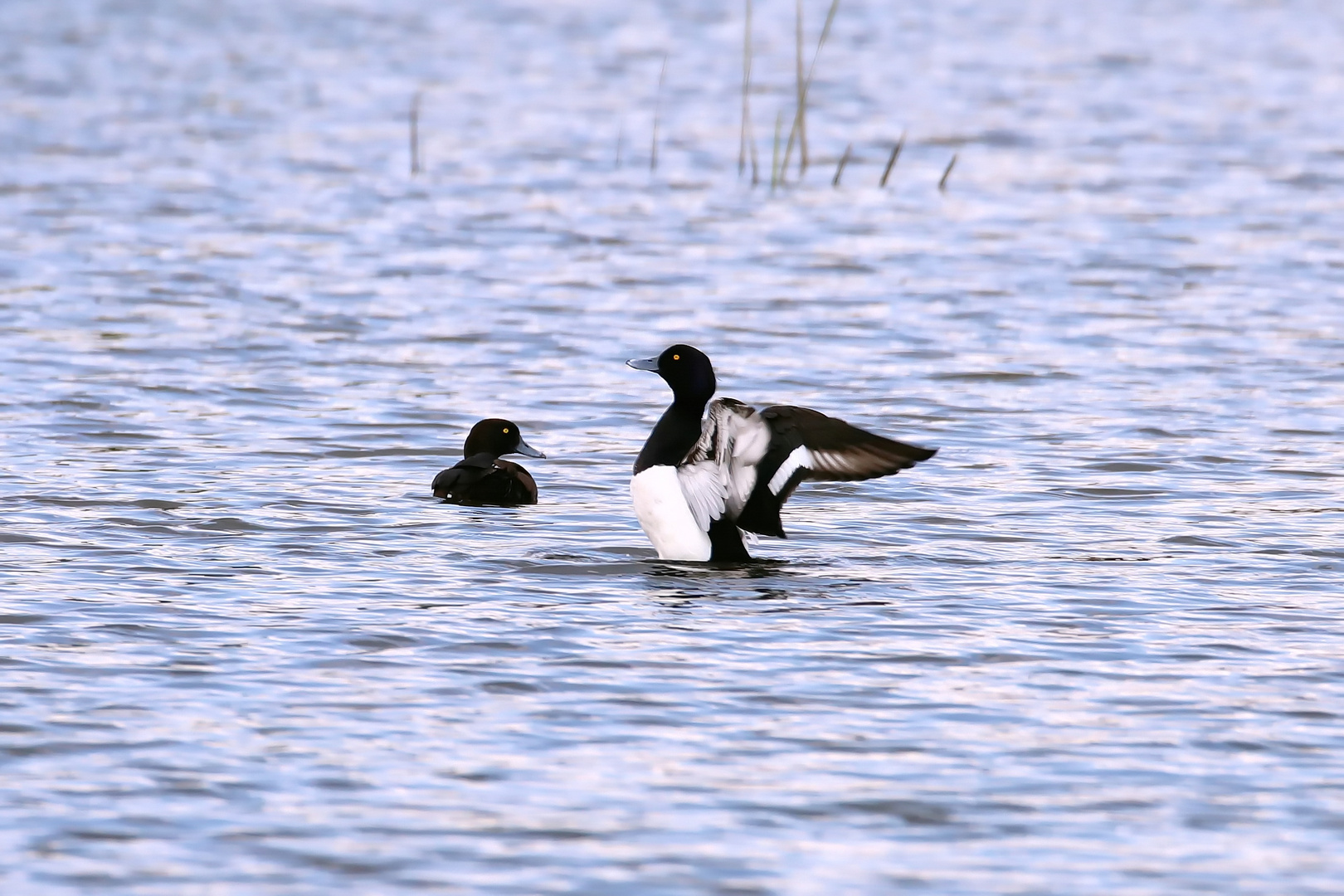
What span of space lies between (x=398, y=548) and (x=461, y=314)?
6868 mm

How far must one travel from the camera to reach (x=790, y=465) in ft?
31.5

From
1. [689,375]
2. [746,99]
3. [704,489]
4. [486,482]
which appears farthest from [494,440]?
[746,99]

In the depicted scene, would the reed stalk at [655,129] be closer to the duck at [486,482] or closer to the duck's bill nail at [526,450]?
the duck's bill nail at [526,450]

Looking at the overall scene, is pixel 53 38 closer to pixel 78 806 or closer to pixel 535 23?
pixel 535 23

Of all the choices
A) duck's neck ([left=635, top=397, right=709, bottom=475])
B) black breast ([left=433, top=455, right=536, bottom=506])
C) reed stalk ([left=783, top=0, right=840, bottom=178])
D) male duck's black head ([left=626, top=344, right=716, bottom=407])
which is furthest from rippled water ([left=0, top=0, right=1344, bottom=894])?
male duck's black head ([left=626, top=344, right=716, bottom=407])

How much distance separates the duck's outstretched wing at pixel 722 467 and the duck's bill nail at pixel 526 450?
82.5 inches

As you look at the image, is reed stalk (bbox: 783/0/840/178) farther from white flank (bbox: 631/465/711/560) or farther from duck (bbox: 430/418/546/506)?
white flank (bbox: 631/465/711/560)

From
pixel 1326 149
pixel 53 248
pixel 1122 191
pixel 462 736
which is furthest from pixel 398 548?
pixel 1326 149

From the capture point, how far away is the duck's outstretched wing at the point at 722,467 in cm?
961

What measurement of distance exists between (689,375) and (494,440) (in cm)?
196

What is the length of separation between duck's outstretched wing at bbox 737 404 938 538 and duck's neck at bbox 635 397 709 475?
361mm

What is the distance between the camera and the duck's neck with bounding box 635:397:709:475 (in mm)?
9688

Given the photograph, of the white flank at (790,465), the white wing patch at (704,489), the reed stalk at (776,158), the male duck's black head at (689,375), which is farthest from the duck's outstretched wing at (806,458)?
the reed stalk at (776,158)

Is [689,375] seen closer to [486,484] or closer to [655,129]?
[486,484]
